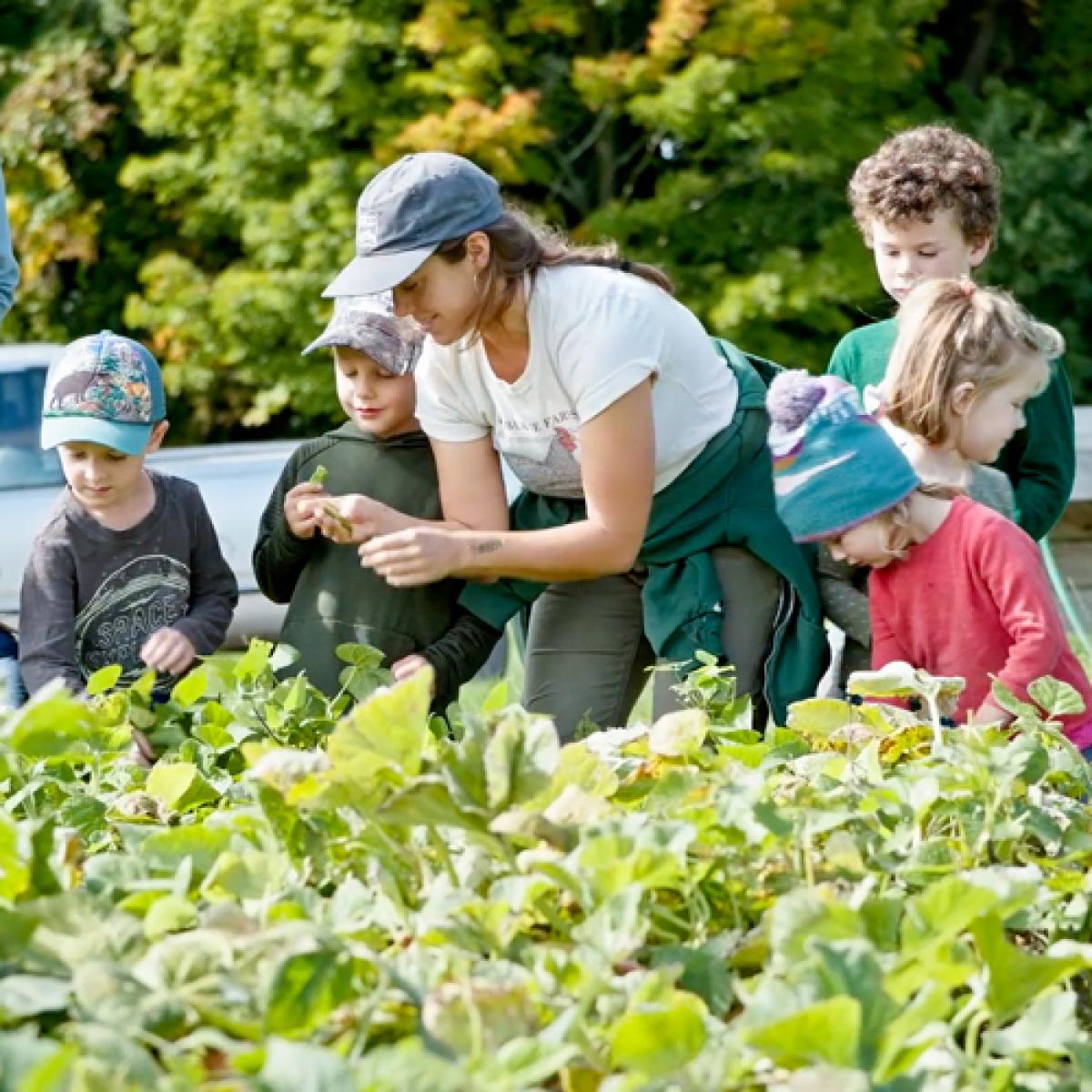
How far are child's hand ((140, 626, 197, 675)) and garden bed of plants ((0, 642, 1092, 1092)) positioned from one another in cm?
179

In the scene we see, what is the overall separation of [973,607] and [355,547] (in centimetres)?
112

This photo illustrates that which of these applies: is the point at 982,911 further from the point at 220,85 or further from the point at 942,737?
the point at 220,85

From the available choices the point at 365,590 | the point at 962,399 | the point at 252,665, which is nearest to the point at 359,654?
the point at 252,665

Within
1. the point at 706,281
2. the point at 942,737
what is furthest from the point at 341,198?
the point at 942,737

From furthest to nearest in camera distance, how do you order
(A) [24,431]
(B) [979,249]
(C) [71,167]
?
(C) [71,167] < (A) [24,431] < (B) [979,249]

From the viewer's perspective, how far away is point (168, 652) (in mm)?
3607

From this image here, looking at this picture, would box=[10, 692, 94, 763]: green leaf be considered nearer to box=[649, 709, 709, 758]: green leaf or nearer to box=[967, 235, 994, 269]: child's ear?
box=[649, 709, 709, 758]: green leaf

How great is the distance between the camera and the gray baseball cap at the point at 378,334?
3.58 metres

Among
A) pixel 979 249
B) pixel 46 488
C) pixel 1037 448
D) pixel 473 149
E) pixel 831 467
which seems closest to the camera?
pixel 831 467

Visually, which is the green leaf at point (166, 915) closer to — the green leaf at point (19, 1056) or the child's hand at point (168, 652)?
the green leaf at point (19, 1056)

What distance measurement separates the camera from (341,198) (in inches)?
480

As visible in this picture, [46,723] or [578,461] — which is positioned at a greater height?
[46,723]

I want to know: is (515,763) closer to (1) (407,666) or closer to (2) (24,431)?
(1) (407,666)

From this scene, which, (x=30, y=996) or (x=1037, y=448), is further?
(x=1037, y=448)
